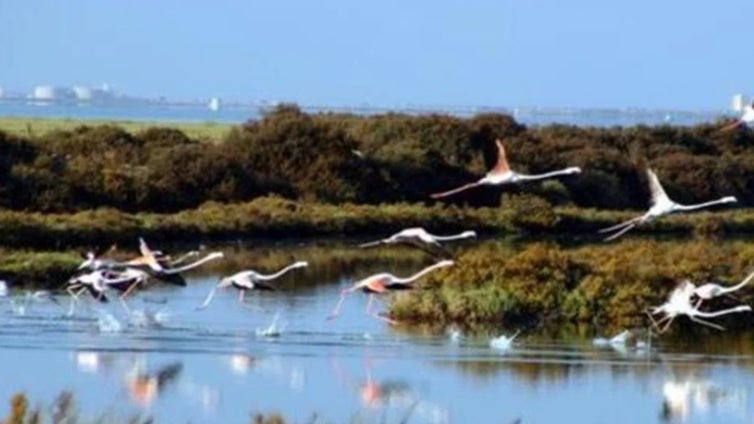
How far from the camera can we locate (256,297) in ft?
128

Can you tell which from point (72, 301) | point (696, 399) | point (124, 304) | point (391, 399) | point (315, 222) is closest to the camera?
point (391, 399)

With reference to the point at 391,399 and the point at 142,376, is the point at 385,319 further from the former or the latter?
the point at 391,399

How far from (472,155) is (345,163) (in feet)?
22.8

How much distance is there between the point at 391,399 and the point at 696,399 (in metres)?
3.94

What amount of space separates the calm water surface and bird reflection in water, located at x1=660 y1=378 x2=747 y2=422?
0.09ft

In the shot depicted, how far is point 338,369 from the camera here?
96.0 feet

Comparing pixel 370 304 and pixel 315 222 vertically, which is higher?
pixel 370 304

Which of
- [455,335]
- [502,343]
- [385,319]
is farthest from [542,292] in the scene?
[502,343]

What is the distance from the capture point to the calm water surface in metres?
25.9

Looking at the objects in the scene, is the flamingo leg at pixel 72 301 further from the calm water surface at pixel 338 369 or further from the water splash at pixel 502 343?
the water splash at pixel 502 343

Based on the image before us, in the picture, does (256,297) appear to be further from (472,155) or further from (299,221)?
(472,155)

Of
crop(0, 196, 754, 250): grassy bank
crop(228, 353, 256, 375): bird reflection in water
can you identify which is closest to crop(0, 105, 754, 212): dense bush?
crop(0, 196, 754, 250): grassy bank

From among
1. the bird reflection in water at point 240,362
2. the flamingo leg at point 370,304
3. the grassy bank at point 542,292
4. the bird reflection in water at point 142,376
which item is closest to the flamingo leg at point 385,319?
the grassy bank at point 542,292

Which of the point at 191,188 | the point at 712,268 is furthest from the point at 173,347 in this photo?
the point at 191,188
